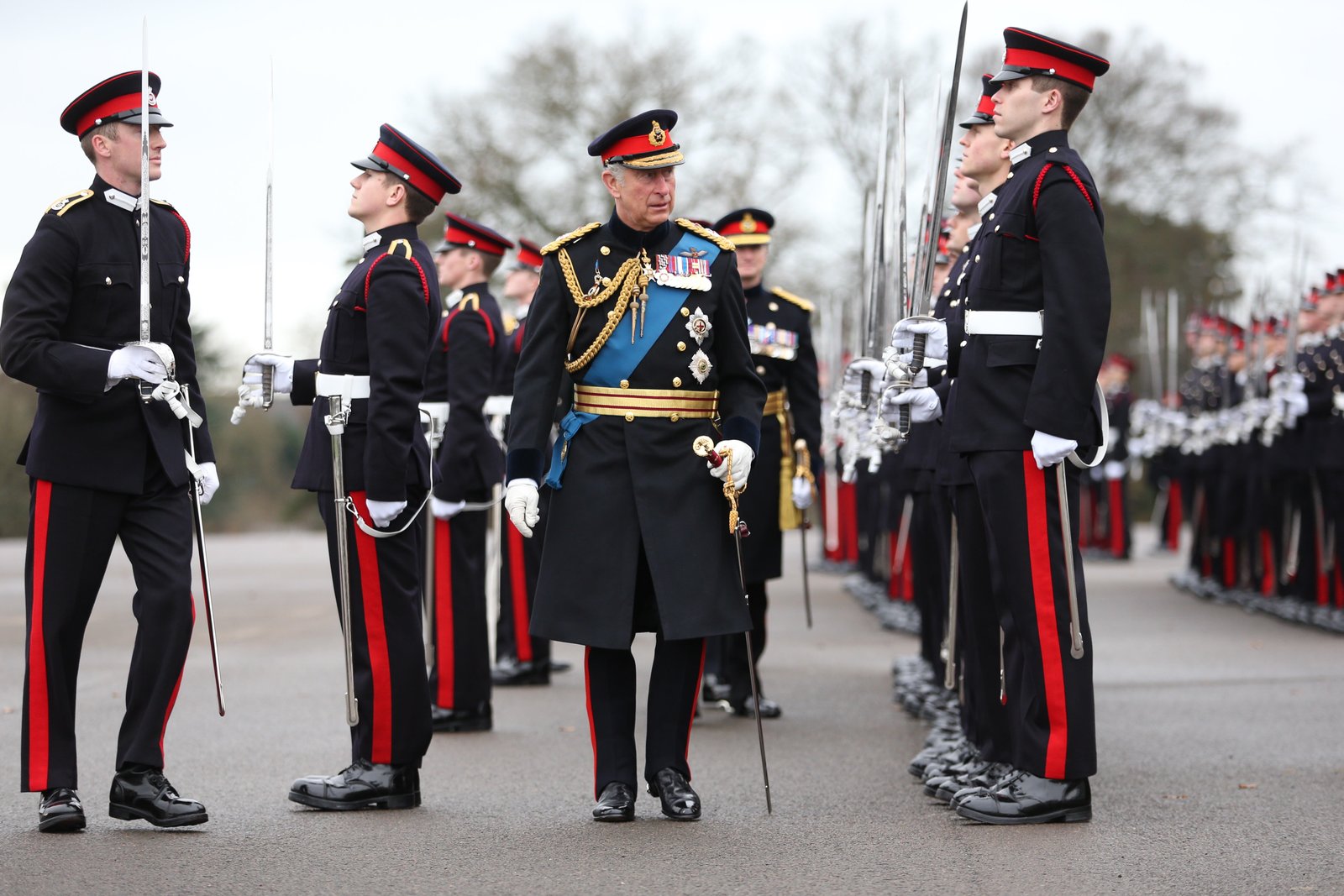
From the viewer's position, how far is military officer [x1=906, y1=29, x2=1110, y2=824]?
534 centimetres

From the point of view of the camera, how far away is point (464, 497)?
7883 mm

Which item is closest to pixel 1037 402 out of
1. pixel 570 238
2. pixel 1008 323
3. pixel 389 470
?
pixel 1008 323

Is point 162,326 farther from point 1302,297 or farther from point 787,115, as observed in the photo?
point 787,115

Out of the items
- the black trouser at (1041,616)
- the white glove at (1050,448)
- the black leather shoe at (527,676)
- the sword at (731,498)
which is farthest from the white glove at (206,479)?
the black leather shoe at (527,676)

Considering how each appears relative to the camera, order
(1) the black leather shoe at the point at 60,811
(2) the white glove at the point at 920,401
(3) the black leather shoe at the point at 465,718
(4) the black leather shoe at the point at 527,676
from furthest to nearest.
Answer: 1. (4) the black leather shoe at the point at 527,676
2. (3) the black leather shoe at the point at 465,718
3. (2) the white glove at the point at 920,401
4. (1) the black leather shoe at the point at 60,811

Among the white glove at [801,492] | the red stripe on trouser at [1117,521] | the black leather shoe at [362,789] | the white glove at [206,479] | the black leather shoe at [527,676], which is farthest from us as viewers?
the red stripe on trouser at [1117,521]

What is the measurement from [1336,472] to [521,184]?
724 inches

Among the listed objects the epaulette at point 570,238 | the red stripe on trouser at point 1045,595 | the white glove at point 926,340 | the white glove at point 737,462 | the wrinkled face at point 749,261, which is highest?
the wrinkled face at point 749,261

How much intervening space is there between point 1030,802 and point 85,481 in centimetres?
286

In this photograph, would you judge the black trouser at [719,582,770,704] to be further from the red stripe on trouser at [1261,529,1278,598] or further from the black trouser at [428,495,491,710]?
the red stripe on trouser at [1261,529,1278,598]

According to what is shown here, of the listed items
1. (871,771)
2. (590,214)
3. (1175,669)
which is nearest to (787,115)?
(590,214)

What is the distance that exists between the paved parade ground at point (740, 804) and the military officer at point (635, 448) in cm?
41

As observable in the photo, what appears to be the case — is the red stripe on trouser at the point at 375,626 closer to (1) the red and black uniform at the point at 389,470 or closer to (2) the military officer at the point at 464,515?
(1) the red and black uniform at the point at 389,470

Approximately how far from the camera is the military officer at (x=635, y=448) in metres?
5.43
